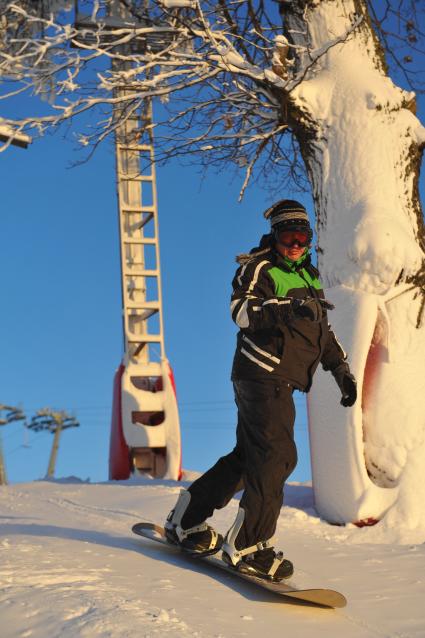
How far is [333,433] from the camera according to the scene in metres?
6.64

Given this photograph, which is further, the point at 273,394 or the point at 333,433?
the point at 333,433

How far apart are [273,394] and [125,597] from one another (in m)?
1.16

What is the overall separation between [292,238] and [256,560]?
154 cm

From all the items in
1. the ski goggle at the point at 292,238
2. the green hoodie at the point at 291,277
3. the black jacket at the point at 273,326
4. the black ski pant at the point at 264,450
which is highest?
the ski goggle at the point at 292,238

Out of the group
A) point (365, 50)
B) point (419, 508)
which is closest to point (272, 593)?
point (419, 508)

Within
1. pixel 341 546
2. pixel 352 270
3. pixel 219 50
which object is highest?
pixel 219 50

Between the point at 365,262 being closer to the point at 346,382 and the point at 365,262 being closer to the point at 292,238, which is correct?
the point at 346,382

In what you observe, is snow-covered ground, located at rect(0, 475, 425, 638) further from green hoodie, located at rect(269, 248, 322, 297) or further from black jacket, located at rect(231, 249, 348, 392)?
green hoodie, located at rect(269, 248, 322, 297)

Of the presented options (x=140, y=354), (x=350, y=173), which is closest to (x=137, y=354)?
(x=140, y=354)

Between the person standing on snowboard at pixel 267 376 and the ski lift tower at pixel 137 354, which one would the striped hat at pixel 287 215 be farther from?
the ski lift tower at pixel 137 354

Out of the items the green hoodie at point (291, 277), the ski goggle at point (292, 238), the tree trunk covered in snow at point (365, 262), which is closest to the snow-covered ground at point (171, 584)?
the tree trunk covered in snow at point (365, 262)

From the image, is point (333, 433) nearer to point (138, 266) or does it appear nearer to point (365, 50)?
point (365, 50)

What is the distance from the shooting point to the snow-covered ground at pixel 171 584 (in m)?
3.05

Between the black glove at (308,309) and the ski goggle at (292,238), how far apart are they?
438mm
